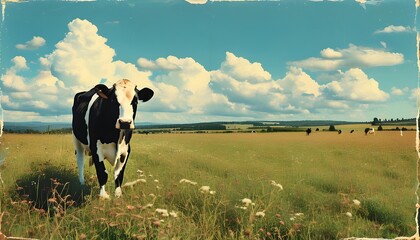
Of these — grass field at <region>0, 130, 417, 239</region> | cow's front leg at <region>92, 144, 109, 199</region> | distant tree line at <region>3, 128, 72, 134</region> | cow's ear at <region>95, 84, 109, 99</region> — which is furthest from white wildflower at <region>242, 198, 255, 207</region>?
distant tree line at <region>3, 128, 72, 134</region>

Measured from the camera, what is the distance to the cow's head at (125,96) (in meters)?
6.23

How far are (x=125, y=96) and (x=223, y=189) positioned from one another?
191cm

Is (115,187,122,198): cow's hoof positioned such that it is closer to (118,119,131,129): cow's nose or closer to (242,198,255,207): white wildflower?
(118,119,131,129): cow's nose

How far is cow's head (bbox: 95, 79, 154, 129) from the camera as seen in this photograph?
20.4ft

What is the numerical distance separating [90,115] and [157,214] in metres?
2.12

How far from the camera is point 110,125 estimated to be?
6.92m

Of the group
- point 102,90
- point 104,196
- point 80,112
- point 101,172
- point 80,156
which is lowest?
point 104,196

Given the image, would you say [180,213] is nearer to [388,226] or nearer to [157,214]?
[157,214]

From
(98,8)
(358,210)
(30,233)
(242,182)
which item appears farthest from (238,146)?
(30,233)

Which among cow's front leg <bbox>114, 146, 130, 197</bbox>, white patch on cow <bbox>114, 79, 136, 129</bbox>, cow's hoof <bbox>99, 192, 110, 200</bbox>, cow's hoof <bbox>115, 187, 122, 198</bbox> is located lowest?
cow's hoof <bbox>99, 192, 110, 200</bbox>

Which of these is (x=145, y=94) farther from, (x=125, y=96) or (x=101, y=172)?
(x=101, y=172)

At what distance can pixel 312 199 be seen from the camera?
22.1 feet

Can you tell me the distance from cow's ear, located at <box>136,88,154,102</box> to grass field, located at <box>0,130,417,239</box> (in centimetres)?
108

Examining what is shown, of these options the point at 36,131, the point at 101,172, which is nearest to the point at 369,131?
the point at 101,172
